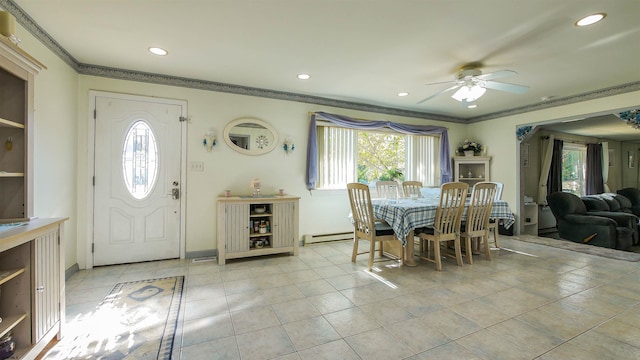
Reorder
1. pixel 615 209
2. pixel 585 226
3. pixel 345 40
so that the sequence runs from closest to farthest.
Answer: pixel 345 40 → pixel 585 226 → pixel 615 209

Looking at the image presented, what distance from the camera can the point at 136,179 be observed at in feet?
11.0

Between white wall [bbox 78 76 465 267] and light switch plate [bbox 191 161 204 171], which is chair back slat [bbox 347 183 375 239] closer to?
white wall [bbox 78 76 465 267]

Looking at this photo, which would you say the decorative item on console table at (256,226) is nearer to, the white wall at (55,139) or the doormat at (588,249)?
the white wall at (55,139)

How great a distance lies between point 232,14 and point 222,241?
A: 2450 millimetres

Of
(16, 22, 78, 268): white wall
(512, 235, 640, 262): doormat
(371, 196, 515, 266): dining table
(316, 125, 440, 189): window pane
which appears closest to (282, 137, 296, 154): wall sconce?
(316, 125, 440, 189): window pane

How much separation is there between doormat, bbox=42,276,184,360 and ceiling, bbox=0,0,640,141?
92.9 inches

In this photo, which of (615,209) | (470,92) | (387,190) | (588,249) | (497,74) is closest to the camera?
(497,74)

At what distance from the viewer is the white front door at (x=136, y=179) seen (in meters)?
3.22

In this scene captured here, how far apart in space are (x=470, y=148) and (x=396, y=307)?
14.7ft

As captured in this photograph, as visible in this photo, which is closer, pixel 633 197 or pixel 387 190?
pixel 387 190

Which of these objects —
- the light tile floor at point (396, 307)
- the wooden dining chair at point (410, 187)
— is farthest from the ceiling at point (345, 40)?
the light tile floor at point (396, 307)

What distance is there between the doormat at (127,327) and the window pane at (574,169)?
8.45 meters

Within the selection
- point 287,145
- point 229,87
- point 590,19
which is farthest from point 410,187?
point 229,87

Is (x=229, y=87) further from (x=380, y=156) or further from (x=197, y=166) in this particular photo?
(x=380, y=156)
